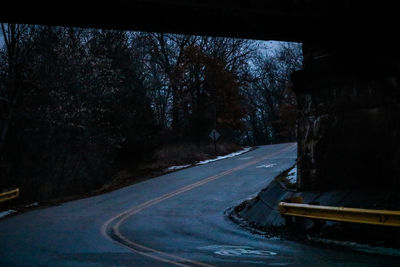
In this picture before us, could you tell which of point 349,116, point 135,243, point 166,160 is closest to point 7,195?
point 135,243

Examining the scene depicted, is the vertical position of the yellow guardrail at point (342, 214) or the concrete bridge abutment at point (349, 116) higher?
the concrete bridge abutment at point (349, 116)

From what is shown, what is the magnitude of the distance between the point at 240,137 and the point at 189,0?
280ft

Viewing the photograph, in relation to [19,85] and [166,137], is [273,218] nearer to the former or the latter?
[19,85]

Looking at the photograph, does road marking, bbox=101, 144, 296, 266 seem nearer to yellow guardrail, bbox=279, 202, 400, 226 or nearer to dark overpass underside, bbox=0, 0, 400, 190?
yellow guardrail, bbox=279, 202, 400, 226

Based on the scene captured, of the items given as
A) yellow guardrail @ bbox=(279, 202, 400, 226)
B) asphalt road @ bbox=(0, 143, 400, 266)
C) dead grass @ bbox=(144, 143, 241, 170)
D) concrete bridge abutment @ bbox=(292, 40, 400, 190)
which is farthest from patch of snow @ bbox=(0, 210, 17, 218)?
dead grass @ bbox=(144, 143, 241, 170)

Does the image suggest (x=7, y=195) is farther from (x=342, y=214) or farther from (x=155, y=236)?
(x=342, y=214)

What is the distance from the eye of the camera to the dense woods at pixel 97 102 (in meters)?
27.0

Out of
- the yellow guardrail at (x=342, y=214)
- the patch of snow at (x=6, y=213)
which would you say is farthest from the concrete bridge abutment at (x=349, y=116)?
the patch of snow at (x=6, y=213)

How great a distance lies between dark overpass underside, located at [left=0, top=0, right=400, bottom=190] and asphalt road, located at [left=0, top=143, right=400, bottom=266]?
3142 millimetres

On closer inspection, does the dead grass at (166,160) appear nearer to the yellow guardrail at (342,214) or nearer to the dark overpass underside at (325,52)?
the dark overpass underside at (325,52)

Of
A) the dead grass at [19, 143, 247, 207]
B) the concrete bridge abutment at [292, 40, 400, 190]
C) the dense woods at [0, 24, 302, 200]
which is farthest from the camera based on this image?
the dead grass at [19, 143, 247, 207]

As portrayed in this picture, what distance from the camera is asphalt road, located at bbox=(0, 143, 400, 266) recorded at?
8625 millimetres

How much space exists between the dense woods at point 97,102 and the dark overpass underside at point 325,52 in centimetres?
1539

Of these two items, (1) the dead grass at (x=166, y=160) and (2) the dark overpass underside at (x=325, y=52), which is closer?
(2) the dark overpass underside at (x=325, y=52)
